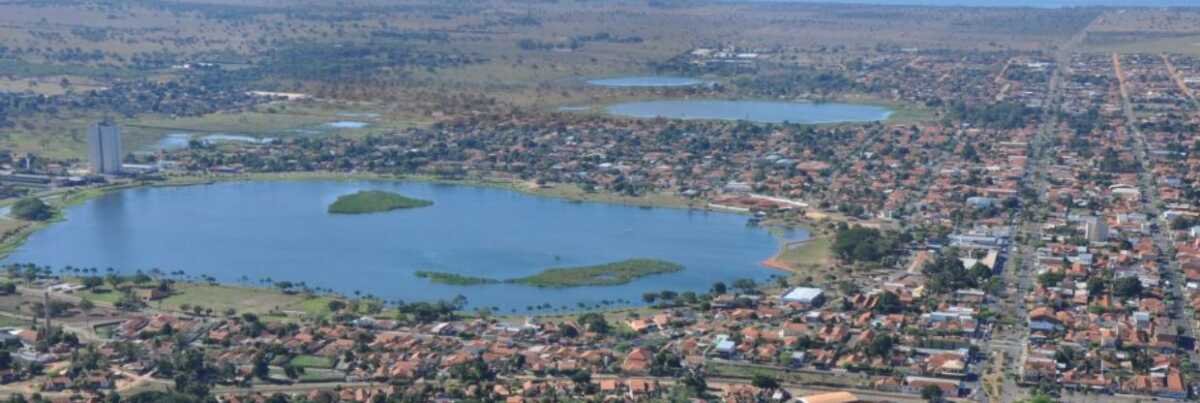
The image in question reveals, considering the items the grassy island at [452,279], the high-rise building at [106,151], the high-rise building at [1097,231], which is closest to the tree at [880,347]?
the grassy island at [452,279]

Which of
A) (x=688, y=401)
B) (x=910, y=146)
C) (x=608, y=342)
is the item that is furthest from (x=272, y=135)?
(x=688, y=401)

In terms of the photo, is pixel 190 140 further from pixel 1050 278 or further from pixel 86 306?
pixel 1050 278

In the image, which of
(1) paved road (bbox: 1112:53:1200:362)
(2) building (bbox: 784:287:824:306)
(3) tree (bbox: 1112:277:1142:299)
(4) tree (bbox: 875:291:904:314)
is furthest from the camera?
(3) tree (bbox: 1112:277:1142:299)

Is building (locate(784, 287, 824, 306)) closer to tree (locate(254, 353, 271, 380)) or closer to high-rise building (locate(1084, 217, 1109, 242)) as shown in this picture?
high-rise building (locate(1084, 217, 1109, 242))

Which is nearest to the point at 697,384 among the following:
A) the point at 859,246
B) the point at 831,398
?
the point at 831,398

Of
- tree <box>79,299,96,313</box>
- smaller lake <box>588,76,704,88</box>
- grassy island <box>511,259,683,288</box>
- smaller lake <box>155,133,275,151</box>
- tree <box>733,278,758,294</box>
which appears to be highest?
tree <box>733,278,758,294</box>

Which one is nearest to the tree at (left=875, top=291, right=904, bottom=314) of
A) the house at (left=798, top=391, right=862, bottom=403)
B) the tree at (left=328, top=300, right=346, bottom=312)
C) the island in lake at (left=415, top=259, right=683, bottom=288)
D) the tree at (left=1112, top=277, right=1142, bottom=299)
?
the tree at (left=1112, top=277, right=1142, bottom=299)

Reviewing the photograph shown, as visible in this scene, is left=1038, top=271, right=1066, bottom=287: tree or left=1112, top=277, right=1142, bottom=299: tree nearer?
left=1112, top=277, right=1142, bottom=299: tree
